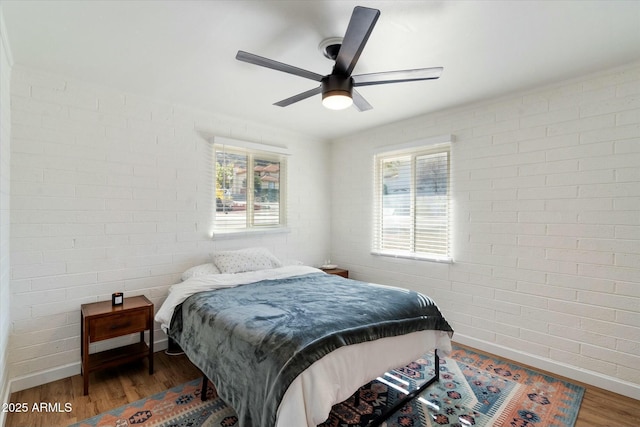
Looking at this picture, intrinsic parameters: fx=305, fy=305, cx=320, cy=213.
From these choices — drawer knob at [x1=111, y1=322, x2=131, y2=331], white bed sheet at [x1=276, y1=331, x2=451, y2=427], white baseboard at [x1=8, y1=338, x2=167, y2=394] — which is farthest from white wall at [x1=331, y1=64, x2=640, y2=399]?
white baseboard at [x1=8, y1=338, x2=167, y2=394]

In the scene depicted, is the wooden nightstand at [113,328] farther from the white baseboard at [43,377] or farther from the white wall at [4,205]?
the white wall at [4,205]

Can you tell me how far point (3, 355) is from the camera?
210 cm

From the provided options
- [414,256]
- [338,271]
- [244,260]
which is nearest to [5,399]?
[244,260]

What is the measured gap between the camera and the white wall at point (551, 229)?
2361mm

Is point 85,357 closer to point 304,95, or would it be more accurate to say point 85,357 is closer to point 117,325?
point 117,325

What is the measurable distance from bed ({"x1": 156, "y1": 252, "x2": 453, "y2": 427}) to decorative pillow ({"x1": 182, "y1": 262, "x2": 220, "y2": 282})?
291 millimetres

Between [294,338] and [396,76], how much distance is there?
65.2 inches

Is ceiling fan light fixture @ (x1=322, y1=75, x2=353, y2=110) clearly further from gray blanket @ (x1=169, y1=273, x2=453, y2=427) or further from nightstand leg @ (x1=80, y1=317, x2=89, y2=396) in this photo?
nightstand leg @ (x1=80, y1=317, x2=89, y2=396)

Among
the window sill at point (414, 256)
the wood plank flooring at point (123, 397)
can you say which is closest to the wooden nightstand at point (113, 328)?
the wood plank flooring at point (123, 397)

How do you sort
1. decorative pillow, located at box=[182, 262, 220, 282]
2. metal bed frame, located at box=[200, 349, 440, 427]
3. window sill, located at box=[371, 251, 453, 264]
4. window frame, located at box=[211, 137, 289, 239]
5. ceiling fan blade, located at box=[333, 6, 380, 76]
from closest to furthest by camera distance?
ceiling fan blade, located at box=[333, 6, 380, 76]
metal bed frame, located at box=[200, 349, 440, 427]
decorative pillow, located at box=[182, 262, 220, 282]
window sill, located at box=[371, 251, 453, 264]
window frame, located at box=[211, 137, 289, 239]

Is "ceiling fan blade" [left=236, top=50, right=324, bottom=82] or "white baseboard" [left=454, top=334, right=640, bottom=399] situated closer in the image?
"ceiling fan blade" [left=236, top=50, right=324, bottom=82]

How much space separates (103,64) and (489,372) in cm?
402

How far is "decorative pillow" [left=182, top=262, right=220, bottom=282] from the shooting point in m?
3.04

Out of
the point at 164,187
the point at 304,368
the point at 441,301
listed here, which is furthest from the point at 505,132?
the point at 164,187
